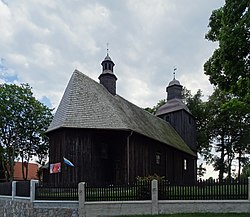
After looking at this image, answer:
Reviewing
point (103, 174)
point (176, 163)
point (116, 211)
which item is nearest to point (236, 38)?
point (116, 211)

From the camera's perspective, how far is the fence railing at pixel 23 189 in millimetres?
16720

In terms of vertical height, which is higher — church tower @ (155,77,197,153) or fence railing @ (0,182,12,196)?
church tower @ (155,77,197,153)

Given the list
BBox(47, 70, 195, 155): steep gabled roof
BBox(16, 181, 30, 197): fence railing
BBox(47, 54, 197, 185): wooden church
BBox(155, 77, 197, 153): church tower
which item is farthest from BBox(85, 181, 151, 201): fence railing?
BBox(155, 77, 197, 153): church tower

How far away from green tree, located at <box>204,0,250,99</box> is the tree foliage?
76.5ft

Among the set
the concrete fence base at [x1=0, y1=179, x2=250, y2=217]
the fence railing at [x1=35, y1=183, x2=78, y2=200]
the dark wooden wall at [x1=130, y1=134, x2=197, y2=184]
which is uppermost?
the dark wooden wall at [x1=130, y1=134, x2=197, y2=184]

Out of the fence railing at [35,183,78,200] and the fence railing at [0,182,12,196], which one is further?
the fence railing at [0,182,12,196]

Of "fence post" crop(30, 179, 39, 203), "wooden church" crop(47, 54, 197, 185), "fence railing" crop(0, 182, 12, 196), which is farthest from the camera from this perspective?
"wooden church" crop(47, 54, 197, 185)

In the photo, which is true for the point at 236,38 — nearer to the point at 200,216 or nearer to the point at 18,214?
the point at 200,216

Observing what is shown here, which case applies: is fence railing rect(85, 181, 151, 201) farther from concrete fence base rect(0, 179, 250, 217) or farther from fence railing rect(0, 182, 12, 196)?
→ fence railing rect(0, 182, 12, 196)

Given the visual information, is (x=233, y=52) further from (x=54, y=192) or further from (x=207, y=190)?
(x=54, y=192)

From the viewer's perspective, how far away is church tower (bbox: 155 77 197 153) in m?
34.8

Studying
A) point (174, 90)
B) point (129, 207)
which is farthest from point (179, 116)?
point (129, 207)

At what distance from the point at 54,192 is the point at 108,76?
1261cm

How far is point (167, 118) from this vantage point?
35.6m
